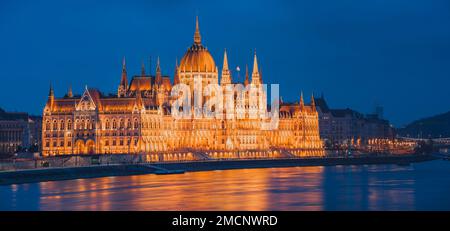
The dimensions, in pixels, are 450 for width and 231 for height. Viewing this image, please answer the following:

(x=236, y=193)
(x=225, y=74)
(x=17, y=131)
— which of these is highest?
(x=225, y=74)

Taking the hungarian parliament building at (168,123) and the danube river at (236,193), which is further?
the hungarian parliament building at (168,123)

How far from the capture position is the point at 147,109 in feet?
527

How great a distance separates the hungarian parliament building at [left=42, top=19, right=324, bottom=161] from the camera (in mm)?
156000

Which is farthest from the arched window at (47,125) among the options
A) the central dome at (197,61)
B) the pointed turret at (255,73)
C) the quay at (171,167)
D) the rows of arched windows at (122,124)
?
the pointed turret at (255,73)

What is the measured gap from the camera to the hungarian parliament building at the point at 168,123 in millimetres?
156000

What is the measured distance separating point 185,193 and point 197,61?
88.2 m

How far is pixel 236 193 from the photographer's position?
101 m

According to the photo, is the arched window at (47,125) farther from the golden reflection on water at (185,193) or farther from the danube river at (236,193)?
the danube river at (236,193)

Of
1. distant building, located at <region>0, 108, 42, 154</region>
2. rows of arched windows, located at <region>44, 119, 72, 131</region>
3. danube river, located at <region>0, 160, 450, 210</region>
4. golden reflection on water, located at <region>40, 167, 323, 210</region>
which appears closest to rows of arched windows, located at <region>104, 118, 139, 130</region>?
rows of arched windows, located at <region>44, 119, 72, 131</region>

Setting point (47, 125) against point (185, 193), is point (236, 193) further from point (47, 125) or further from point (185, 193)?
point (47, 125)

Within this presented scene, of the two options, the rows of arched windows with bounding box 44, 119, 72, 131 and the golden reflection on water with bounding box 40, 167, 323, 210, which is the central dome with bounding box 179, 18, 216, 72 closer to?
the rows of arched windows with bounding box 44, 119, 72, 131

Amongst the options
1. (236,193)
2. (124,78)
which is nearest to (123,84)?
(124,78)
